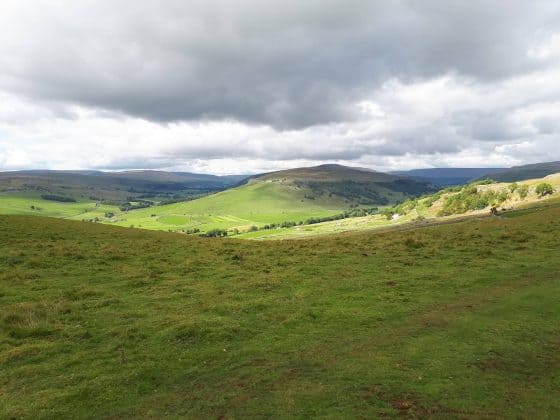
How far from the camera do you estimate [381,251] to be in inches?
1468

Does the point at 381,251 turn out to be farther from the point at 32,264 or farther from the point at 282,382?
the point at 32,264

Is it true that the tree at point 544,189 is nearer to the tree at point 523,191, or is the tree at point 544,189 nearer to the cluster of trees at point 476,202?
the tree at point 523,191

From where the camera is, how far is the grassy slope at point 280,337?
11.2 m

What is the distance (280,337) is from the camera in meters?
16.2

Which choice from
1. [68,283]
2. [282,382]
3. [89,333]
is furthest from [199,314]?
[68,283]

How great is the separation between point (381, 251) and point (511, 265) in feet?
39.4

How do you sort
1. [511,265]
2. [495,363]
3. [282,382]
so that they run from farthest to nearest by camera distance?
[511,265] → [495,363] → [282,382]

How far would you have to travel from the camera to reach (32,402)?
442 inches

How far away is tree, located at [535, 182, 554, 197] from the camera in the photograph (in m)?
169

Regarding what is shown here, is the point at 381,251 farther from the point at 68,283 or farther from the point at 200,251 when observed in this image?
the point at 68,283

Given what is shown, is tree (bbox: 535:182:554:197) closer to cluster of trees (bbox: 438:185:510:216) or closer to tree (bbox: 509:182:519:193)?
tree (bbox: 509:182:519:193)

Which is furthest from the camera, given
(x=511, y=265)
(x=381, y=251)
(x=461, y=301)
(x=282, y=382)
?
(x=381, y=251)

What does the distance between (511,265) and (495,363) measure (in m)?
18.6

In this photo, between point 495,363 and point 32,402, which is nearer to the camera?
point 32,402
